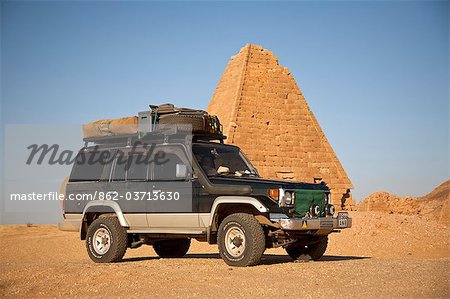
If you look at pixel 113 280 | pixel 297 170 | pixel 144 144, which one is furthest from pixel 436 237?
pixel 113 280

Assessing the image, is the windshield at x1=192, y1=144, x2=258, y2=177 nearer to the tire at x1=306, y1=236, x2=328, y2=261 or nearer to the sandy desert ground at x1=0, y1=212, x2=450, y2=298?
the sandy desert ground at x1=0, y1=212, x2=450, y2=298

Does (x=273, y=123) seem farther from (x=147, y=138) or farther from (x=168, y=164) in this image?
(x=168, y=164)

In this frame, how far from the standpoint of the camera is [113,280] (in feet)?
28.7

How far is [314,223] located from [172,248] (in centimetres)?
398

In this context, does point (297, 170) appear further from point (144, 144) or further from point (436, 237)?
point (144, 144)

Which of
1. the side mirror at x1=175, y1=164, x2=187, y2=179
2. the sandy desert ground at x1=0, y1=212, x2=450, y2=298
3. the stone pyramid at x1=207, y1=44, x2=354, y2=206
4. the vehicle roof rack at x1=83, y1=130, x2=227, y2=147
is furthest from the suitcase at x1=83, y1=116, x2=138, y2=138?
the stone pyramid at x1=207, y1=44, x2=354, y2=206

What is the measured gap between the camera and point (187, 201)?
36.0 ft

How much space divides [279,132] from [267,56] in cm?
535

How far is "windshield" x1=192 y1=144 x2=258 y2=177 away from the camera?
36.8ft

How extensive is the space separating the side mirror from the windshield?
0.36 m

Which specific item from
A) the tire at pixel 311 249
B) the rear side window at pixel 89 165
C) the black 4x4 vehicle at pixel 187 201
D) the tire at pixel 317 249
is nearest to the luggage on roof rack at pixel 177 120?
the black 4x4 vehicle at pixel 187 201

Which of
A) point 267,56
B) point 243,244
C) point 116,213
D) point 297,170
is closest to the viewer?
point 243,244

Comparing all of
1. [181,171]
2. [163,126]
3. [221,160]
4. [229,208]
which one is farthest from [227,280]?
[163,126]

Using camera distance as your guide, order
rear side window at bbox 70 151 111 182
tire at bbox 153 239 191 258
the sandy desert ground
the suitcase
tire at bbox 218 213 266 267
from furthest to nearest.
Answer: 1. tire at bbox 153 239 191 258
2. the suitcase
3. rear side window at bbox 70 151 111 182
4. tire at bbox 218 213 266 267
5. the sandy desert ground
